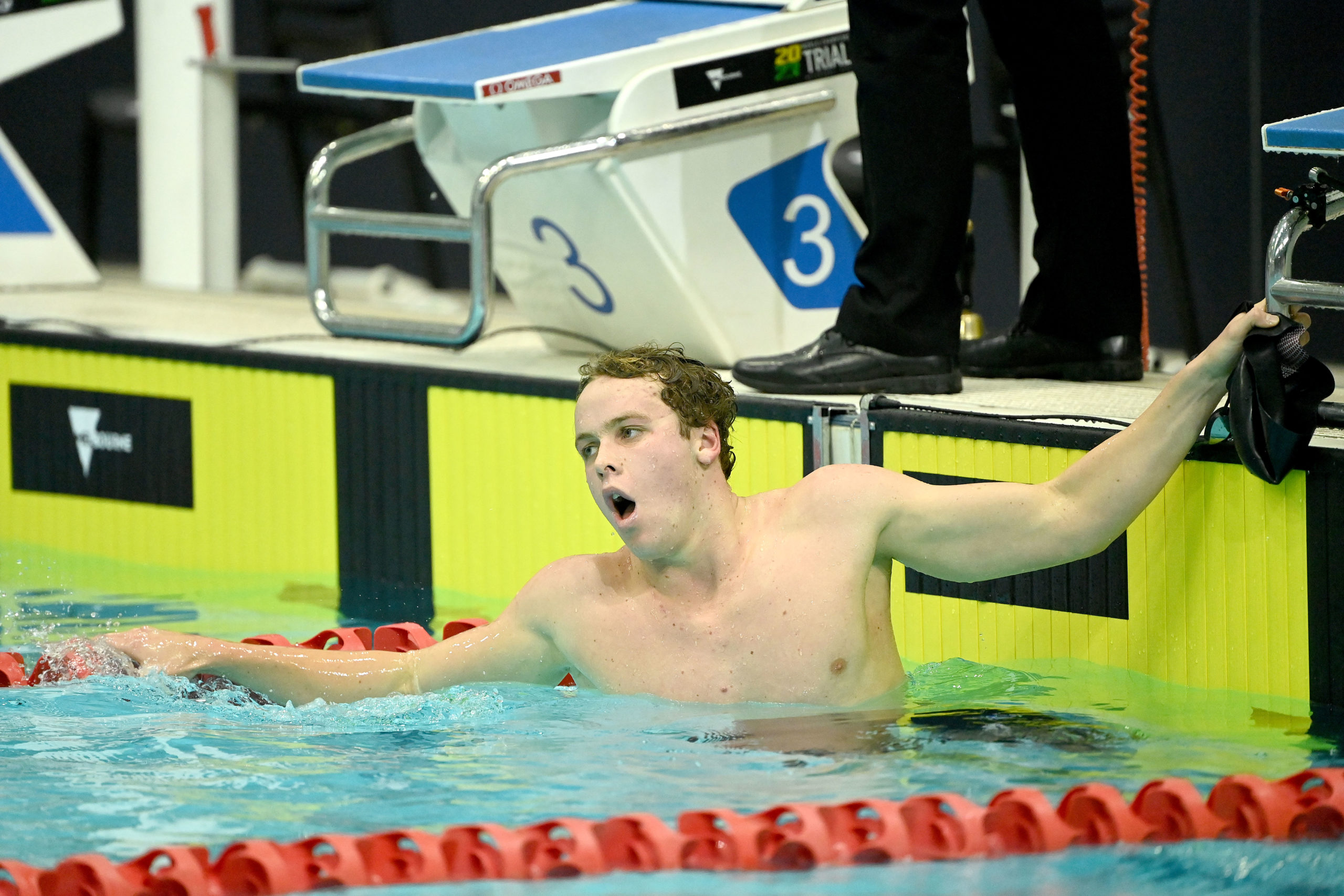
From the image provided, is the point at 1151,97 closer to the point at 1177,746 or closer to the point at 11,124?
the point at 1177,746

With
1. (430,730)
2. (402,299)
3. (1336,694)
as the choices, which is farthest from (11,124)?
(1336,694)

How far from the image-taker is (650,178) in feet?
14.6

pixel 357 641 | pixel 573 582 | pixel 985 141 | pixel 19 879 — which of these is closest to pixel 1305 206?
pixel 573 582

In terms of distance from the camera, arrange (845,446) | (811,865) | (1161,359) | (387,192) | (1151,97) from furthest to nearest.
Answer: (387,192), (1151,97), (1161,359), (845,446), (811,865)

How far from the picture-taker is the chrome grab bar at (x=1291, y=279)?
2.96 metres

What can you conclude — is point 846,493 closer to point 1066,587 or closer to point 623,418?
point 623,418

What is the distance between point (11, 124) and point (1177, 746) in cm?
636

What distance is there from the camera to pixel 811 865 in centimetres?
239

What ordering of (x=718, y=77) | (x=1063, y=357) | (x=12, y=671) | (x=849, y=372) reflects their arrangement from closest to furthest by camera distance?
(x=12, y=671) → (x=849, y=372) → (x=1063, y=357) → (x=718, y=77)

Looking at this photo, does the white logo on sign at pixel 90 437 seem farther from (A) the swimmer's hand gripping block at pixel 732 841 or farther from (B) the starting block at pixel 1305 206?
(B) the starting block at pixel 1305 206

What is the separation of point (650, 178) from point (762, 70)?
1.37 feet

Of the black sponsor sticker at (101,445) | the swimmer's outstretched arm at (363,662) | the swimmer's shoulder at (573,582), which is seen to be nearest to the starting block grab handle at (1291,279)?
the swimmer's shoulder at (573,582)

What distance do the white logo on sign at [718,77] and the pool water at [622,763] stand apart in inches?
69.2

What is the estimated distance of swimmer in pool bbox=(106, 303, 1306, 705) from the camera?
9.37 ft
